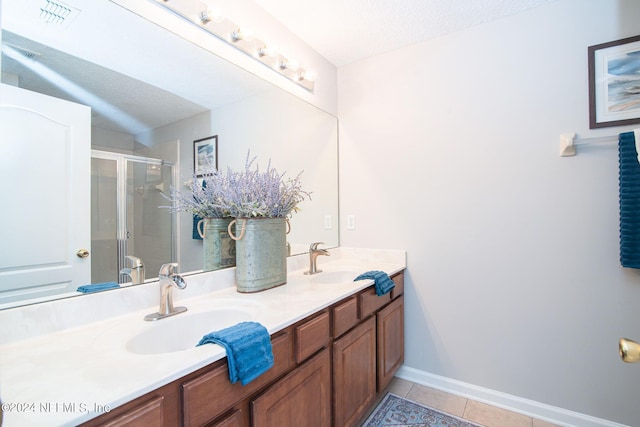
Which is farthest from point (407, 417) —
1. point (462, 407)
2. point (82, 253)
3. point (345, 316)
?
point (82, 253)

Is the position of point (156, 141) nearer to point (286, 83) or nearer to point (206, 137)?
point (206, 137)

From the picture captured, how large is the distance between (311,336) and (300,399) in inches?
8.9

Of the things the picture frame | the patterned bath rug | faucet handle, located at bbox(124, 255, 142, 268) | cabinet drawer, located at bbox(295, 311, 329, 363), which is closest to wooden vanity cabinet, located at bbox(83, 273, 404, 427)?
cabinet drawer, located at bbox(295, 311, 329, 363)

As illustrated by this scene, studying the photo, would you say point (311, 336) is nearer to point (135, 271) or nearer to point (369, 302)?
point (369, 302)

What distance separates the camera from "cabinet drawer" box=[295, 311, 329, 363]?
3.74 feet

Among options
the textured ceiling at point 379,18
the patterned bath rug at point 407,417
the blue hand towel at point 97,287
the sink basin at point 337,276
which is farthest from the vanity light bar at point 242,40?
the patterned bath rug at point 407,417

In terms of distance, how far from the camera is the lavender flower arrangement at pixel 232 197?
1427 mm

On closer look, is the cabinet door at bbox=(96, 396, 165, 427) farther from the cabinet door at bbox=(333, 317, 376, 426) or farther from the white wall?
the white wall

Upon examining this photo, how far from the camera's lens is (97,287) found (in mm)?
1074

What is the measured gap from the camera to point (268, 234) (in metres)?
1.48

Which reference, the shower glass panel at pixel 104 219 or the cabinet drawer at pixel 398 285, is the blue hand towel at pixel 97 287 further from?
the cabinet drawer at pixel 398 285

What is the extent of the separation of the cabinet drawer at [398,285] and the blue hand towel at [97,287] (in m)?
1.52

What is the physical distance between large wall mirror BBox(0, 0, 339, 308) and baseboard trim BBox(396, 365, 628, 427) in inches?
67.0

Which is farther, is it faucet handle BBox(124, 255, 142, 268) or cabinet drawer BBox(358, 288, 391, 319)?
cabinet drawer BBox(358, 288, 391, 319)
